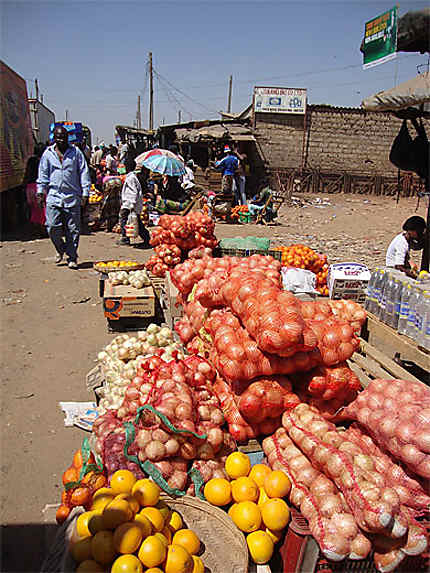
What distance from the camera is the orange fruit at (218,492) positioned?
2.29 meters

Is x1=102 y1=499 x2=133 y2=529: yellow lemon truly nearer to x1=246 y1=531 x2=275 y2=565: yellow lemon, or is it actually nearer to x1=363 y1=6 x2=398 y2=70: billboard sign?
x1=246 y1=531 x2=275 y2=565: yellow lemon

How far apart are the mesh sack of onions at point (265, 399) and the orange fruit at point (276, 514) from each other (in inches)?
22.0

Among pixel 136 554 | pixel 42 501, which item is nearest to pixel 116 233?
pixel 42 501

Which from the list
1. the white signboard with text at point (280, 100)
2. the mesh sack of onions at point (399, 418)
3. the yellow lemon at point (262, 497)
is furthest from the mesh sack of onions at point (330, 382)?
the white signboard with text at point (280, 100)

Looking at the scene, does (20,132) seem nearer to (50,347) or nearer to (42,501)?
(50,347)

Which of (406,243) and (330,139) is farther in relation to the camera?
(330,139)

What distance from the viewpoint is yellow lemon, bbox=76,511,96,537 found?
1896 mm

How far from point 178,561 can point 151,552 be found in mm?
139

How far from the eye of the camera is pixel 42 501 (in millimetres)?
2857

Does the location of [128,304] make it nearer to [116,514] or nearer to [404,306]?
[404,306]

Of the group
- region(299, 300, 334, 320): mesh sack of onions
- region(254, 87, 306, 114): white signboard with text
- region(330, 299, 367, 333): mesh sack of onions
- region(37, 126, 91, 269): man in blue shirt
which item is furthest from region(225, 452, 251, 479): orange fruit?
region(254, 87, 306, 114): white signboard with text

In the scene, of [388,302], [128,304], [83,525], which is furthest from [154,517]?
[128,304]

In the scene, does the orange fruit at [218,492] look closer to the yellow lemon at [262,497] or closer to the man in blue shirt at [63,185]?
the yellow lemon at [262,497]

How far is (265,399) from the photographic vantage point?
2.61 m
